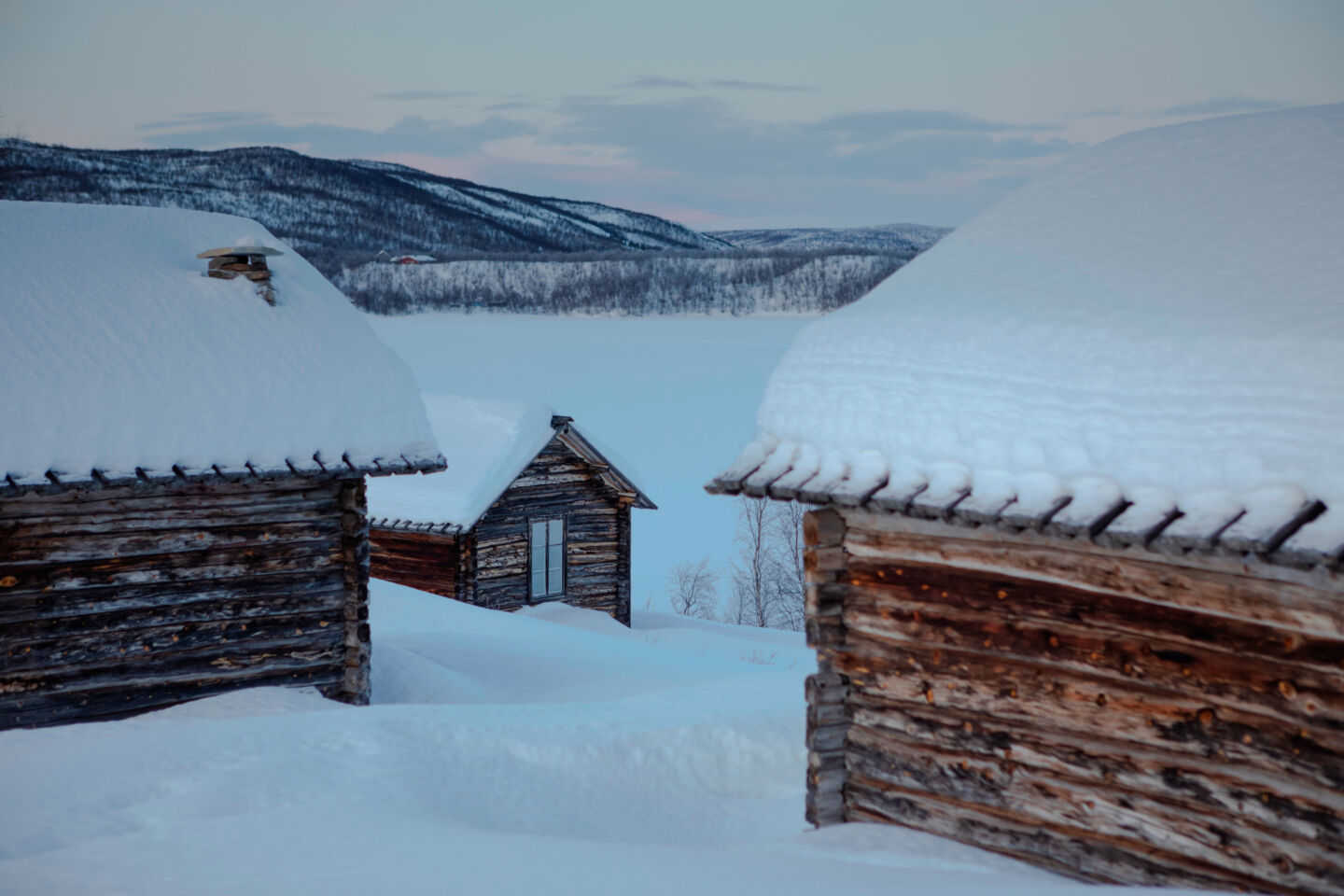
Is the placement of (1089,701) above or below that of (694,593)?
above

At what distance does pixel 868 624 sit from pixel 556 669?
6740mm

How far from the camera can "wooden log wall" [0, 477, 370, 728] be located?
7887 mm

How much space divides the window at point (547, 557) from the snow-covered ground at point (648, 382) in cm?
1443

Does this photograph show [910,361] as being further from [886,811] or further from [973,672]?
[886,811]

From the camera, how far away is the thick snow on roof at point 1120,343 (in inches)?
156

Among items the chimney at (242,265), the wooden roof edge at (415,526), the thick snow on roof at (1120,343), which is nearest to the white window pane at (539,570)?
the wooden roof edge at (415,526)

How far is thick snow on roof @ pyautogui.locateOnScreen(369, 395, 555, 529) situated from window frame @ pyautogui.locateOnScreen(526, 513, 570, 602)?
1226 mm

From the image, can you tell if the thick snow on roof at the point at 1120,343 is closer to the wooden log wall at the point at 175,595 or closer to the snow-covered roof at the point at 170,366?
the snow-covered roof at the point at 170,366

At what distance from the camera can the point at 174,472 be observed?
25.2ft

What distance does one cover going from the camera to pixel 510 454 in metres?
17.5

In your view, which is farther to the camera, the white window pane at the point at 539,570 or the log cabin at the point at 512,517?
the white window pane at the point at 539,570

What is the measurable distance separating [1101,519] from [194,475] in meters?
6.39

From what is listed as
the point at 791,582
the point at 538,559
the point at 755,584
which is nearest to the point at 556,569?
the point at 538,559

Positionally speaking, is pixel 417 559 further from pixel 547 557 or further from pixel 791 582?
pixel 791 582
